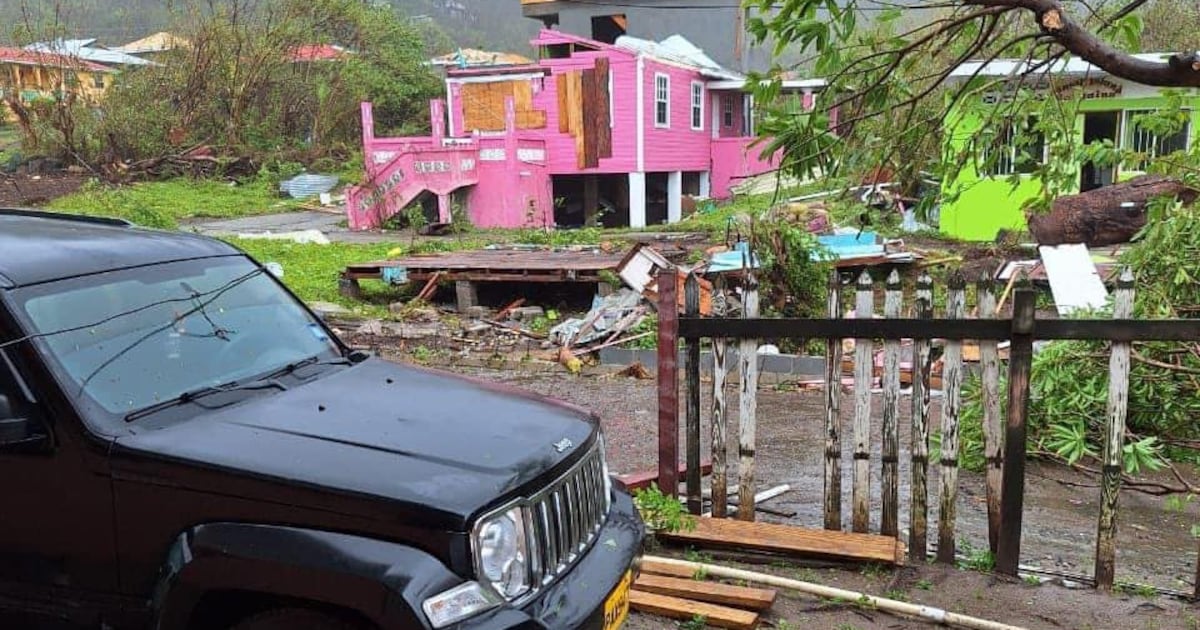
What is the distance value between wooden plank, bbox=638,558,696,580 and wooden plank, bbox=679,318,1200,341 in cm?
116

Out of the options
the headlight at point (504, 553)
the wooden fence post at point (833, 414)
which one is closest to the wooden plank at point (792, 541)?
the wooden fence post at point (833, 414)

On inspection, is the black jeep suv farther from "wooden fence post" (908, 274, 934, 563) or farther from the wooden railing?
"wooden fence post" (908, 274, 934, 563)

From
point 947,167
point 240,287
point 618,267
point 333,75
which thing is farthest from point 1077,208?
point 333,75

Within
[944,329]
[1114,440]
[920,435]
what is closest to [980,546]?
[920,435]

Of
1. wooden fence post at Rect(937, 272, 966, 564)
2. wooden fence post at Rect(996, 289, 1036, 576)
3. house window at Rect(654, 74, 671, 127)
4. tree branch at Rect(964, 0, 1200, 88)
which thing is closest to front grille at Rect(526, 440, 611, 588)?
wooden fence post at Rect(937, 272, 966, 564)

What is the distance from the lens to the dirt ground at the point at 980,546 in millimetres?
3746

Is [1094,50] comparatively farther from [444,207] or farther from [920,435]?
[444,207]

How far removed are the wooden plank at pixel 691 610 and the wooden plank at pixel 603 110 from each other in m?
21.5

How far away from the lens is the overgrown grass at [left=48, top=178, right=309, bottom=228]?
71.7 feet

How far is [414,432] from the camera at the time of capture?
2896 millimetres

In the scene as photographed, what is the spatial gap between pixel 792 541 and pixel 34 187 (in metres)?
27.3

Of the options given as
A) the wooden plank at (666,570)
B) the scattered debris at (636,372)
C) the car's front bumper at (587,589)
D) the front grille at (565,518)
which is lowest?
the scattered debris at (636,372)

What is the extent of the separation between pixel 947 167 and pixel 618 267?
26.5 feet

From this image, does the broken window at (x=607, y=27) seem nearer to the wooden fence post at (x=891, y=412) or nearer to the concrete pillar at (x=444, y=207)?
the concrete pillar at (x=444, y=207)
